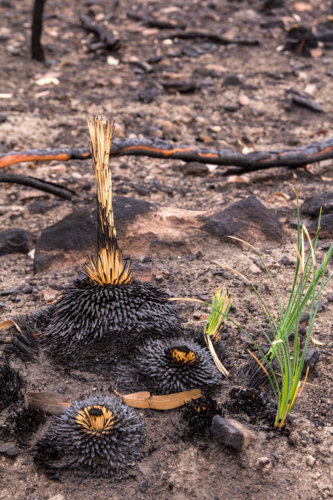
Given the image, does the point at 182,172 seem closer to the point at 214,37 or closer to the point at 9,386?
the point at 9,386

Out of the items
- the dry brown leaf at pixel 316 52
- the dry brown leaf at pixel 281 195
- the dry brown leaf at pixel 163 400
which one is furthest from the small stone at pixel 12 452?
the dry brown leaf at pixel 316 52

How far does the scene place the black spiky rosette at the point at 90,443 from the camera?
1.92 meters

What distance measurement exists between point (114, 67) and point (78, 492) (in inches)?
219

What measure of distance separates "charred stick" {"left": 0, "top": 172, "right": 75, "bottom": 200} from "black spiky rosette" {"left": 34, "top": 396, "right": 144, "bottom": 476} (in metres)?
2.17

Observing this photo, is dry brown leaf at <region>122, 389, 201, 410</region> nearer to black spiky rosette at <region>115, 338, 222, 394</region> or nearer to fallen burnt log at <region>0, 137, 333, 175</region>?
black spiky rosette at <region>115, 338, 222, 394</region>

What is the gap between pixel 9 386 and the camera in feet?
7.50

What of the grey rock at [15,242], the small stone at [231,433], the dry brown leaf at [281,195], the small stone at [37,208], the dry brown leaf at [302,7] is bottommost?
the small stone at [37,208]

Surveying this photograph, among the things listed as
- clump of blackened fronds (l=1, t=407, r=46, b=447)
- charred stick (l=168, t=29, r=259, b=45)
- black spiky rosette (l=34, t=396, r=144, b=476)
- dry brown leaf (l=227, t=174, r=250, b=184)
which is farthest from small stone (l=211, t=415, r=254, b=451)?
charred stick (l=168, t=29, r=259, b=45)

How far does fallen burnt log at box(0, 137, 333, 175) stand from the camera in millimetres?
3766

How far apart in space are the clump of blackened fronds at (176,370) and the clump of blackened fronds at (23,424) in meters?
0.50

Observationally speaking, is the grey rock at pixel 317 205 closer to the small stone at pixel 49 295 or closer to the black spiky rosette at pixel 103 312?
the black spiky rosette at pixel 103 312

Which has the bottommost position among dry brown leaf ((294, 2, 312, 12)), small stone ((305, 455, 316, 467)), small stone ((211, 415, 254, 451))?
small stone ((305, 455, 316, 467))

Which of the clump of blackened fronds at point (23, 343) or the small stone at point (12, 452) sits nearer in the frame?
the small stone at point (12, 452)

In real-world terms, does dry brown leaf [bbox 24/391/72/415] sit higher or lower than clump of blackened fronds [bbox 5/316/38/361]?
higher
